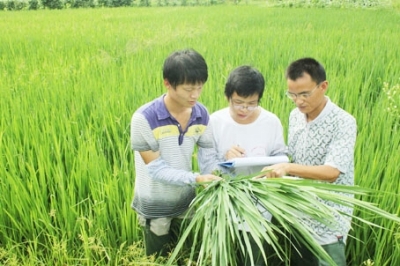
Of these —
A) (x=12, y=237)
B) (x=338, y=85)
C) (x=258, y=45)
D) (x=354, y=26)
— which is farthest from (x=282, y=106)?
(x=354, y=26)

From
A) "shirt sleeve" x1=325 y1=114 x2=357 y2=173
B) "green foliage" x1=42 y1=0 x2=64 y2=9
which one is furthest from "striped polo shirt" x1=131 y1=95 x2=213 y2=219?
"green foliage" x1=42 y1=0 x2=64 y2=9

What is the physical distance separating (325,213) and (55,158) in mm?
1498

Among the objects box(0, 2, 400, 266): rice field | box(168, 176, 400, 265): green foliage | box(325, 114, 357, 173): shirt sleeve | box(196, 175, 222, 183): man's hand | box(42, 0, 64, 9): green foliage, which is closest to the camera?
box(168, 176, 400, 265): green foliage

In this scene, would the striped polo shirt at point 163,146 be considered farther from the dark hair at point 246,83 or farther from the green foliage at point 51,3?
the green foliage at point 51,3

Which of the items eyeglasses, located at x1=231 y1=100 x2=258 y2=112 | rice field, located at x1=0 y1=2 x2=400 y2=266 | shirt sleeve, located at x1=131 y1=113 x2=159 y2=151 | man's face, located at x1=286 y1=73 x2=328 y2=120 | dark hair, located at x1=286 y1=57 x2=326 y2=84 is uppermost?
dark hair, located at x1=286 y1=57 x2=326 y2=84

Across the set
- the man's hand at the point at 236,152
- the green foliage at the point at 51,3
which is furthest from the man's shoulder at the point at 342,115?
the green foliage at the point at 51,3

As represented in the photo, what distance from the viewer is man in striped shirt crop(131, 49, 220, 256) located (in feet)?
4.22

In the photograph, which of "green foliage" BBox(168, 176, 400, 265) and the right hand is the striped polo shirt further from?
"green foliage" BBox(168, 176, 400, 265)

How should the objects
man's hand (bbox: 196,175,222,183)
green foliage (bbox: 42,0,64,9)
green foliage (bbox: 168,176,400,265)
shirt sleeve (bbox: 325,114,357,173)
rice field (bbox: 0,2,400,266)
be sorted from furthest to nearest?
green foliage (bbox: 42,0,64,9) → rice field (bbox: 0,2,400,266) → shirt sleeve (bbox: 325,114,357,173) → man's hand (bbox: 196,175,222,183) → green foliage (bbox: 168,176,400,265)

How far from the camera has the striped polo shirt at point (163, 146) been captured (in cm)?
135

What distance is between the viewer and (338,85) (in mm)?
3059

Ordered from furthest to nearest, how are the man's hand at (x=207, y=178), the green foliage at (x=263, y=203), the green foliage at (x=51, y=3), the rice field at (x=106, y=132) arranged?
the green foliage at (x=51, y=3)
the rice field at (x=106, y=132)
the man's hand at (x=207, y=178)
the green foliage at (x=263, y=203)

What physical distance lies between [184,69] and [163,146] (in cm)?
29

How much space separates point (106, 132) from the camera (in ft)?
7.59
